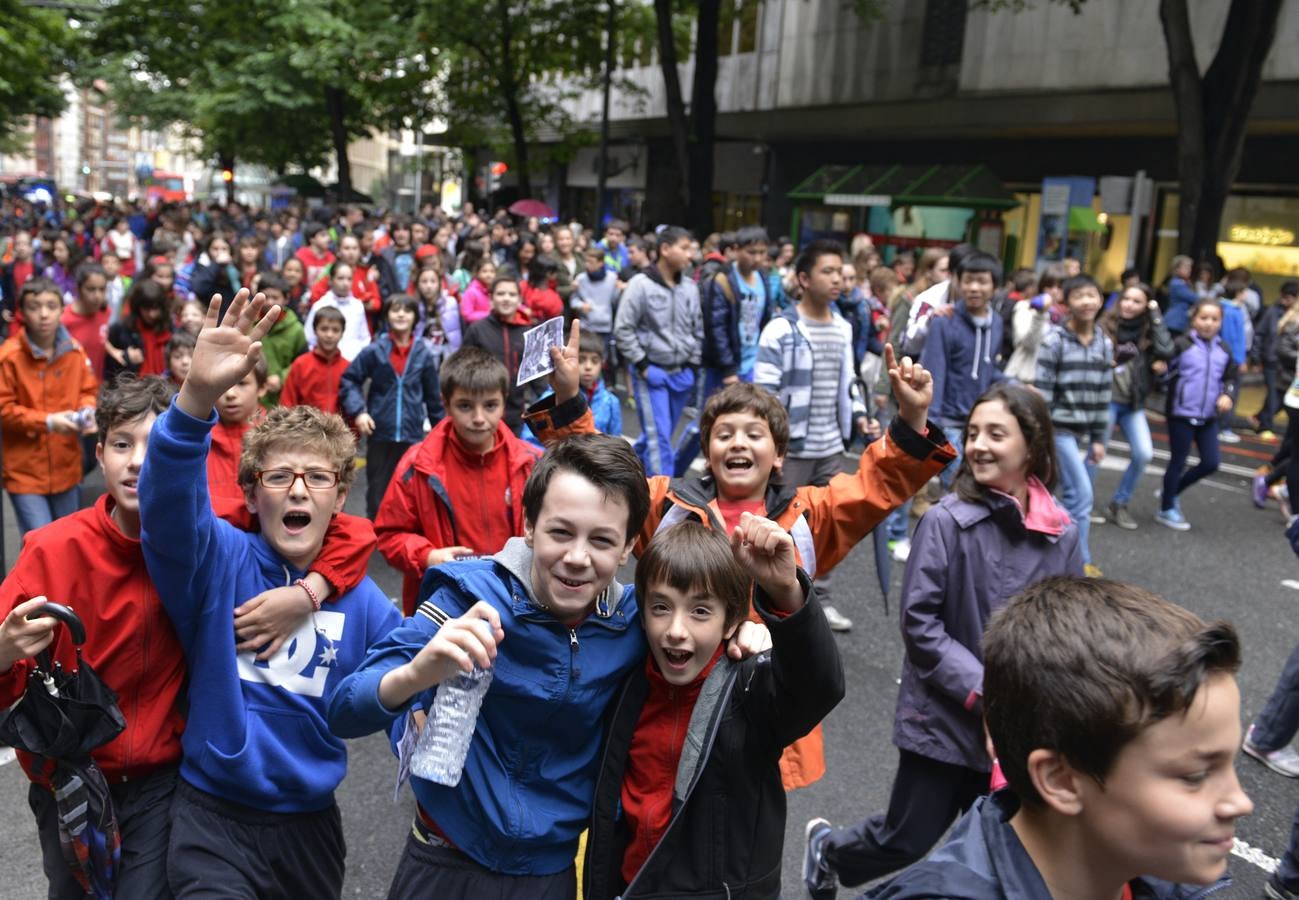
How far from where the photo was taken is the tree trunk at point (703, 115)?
22.9m

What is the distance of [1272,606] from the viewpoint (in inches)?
289

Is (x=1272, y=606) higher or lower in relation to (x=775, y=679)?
lower

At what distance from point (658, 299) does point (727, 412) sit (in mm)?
5618

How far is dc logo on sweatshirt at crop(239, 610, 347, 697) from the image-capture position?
2.78m

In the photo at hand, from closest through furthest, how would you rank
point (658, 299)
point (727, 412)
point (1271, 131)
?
1. point (727, 412)
2. point (658, 299)
3. point (1271, 131)

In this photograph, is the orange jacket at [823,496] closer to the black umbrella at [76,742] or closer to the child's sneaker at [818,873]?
the child's sneaker at [818,873]

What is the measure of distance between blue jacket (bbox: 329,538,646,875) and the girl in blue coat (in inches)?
192

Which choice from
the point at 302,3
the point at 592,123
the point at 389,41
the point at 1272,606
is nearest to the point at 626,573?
the point at 1272,606

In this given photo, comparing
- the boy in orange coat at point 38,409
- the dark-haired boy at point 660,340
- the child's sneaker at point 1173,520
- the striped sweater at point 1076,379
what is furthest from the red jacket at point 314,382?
the child's sneaker at point 1173,520

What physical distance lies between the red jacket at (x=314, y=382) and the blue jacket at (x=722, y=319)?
10.0 feet

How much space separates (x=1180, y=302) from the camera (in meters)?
14.2

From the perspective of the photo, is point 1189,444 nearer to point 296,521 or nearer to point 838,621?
point 838,621

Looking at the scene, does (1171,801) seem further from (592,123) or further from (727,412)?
(592,123)

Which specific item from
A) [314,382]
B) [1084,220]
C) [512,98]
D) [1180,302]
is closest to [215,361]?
→ [314,382]
